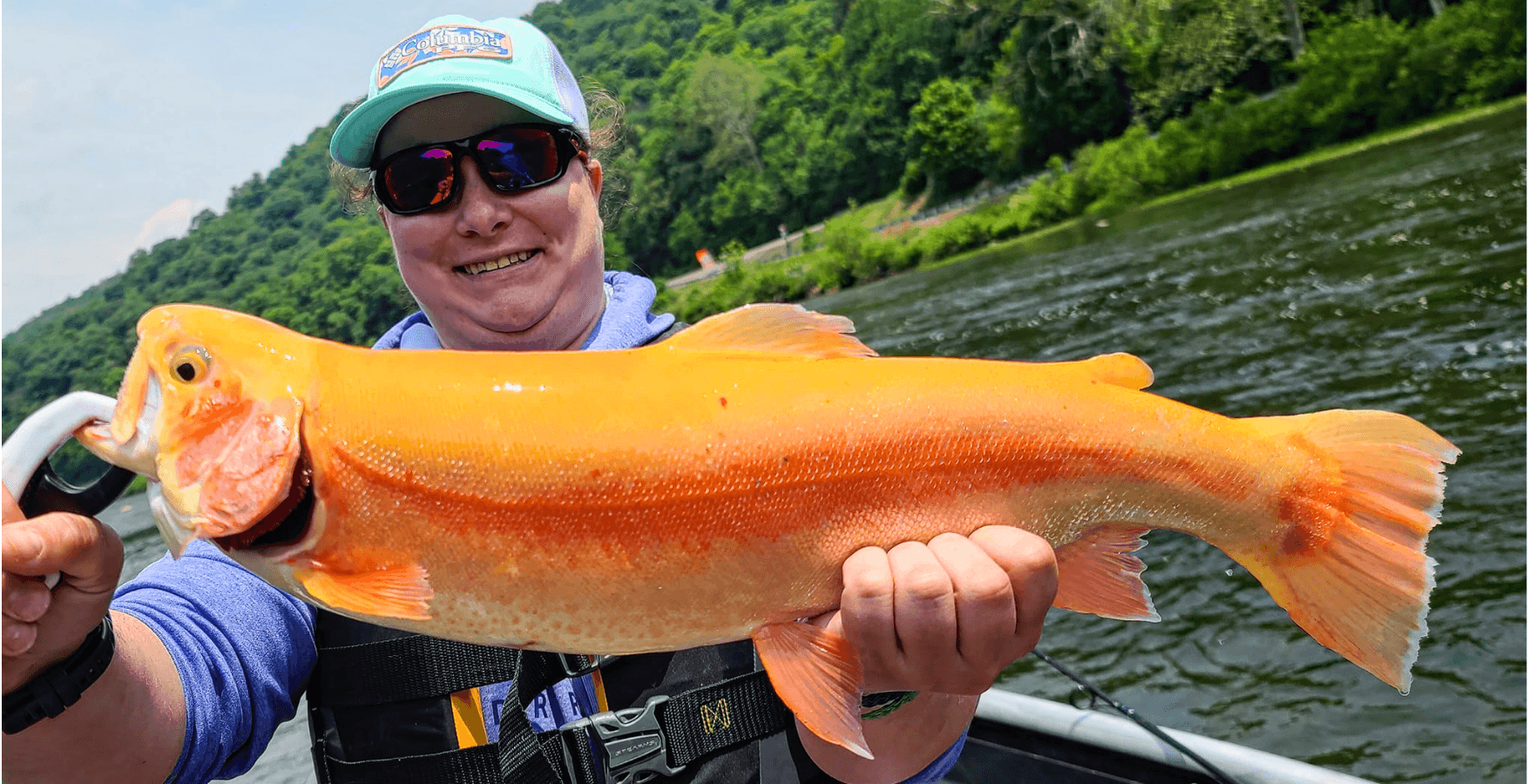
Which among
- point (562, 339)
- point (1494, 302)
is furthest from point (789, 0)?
point (562, 339)

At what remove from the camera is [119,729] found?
210cm

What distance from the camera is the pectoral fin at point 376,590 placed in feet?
5.84

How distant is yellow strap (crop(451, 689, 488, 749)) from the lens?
2832mm

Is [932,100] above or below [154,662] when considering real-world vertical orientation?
above

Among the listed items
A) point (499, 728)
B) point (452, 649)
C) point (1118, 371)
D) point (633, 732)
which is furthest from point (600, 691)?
point (1118, 371)

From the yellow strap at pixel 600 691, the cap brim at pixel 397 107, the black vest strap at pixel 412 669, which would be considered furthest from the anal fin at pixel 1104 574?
the cap brim at pixel 397 107

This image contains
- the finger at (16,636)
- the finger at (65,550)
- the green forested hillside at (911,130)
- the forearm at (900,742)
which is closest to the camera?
the finger at (65,550)

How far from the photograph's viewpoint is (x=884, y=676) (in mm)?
2287

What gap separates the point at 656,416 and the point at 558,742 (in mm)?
1212

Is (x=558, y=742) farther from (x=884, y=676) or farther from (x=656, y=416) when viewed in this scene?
(x=656, y=416)

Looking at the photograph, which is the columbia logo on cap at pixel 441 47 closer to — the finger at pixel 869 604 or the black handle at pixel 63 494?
the black handle at pixel 63 494

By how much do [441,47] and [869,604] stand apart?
1.99 meters

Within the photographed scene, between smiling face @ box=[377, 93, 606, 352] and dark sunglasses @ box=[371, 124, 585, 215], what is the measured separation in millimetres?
25

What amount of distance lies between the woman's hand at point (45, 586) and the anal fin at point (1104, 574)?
6.26ft
